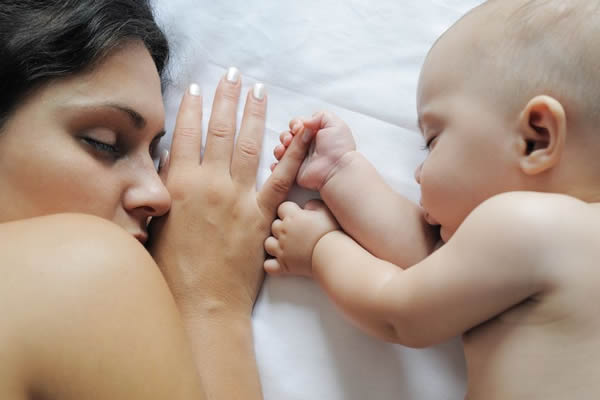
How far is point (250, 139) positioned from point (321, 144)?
151 mm

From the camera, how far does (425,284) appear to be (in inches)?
28.8

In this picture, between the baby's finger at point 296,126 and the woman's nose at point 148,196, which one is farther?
the baby's finger at point 296,126

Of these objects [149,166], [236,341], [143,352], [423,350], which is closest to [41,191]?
[149,166]

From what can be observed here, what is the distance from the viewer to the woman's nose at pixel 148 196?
2.86ft

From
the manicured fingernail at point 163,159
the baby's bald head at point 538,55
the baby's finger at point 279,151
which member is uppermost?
the baby's bald head at point 538,55

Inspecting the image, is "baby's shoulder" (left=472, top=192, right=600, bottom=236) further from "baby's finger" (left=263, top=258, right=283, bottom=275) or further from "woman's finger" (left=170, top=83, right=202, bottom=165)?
"woman's finger" (left=170, top=83, right=202, bottom=165)

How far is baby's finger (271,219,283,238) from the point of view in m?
0.97

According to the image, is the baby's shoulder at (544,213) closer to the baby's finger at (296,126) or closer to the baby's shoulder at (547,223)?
the baby's shoulder at (547,223)

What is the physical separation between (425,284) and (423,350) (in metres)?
0.25

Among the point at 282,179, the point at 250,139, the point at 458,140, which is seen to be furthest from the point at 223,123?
the point at 458,140

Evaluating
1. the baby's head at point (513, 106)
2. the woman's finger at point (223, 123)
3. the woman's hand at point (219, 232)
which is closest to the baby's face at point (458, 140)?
the baby's head at point (513, 106)

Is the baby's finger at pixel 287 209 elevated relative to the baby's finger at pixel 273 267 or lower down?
elevated

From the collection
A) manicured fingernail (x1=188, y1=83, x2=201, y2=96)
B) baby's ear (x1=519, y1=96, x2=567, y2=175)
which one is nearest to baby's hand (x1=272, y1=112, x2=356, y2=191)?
manicured fingernail (x1=188, y1=83, x2=201, y2=96)

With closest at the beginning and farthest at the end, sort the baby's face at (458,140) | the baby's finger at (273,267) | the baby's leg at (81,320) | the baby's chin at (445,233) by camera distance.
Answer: the baby's leg at (81,320) → the baby's face at (458,140) → the baby's chin at (445,233) → the baby's finger at (273,267)
